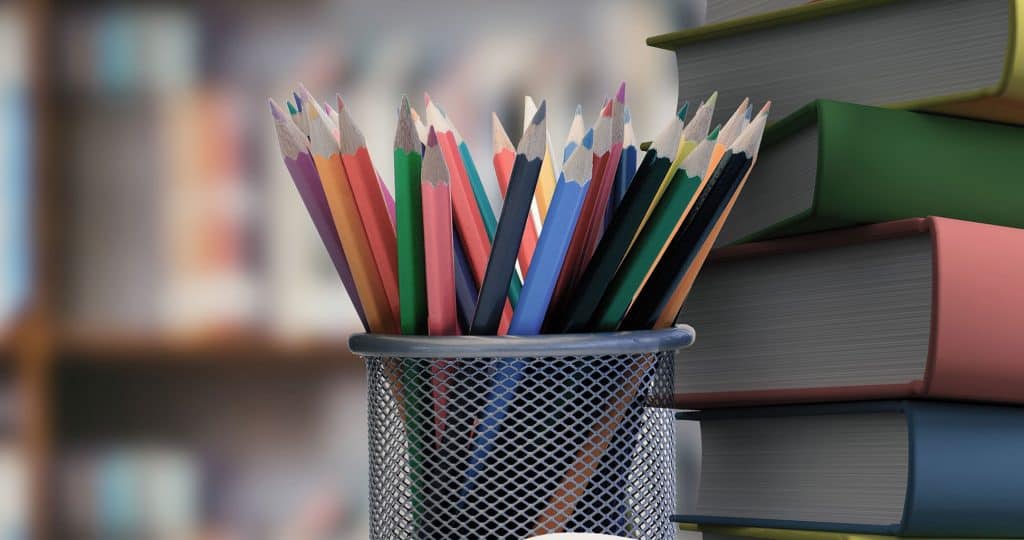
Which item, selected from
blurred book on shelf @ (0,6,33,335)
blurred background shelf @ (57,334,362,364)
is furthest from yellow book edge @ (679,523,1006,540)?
blurred book on shelf @ (0,6,33,335)

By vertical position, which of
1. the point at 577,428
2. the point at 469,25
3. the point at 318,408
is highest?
the point at 469,25

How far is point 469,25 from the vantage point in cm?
104

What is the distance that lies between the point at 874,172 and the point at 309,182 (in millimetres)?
190

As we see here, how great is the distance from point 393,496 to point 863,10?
9.6 inches

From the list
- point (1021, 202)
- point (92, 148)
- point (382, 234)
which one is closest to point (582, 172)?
point (382, 234)

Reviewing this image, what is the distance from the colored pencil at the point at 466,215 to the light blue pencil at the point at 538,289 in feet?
0.09

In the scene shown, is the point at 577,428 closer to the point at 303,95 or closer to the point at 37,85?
the point at 303,95

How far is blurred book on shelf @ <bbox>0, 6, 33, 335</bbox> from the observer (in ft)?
3.11

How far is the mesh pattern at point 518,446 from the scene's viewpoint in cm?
34

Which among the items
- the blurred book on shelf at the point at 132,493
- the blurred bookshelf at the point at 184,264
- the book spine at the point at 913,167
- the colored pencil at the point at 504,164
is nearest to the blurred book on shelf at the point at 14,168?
the blurred bookshelf at the point at 184,264

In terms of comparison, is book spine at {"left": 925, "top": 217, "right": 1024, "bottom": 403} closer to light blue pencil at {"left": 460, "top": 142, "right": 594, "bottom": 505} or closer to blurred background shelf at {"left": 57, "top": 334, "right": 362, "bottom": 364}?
light blue pencil at {"left": 460, "top": 142, "right": 594, "bottom": 505}

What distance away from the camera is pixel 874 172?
368 millimetres

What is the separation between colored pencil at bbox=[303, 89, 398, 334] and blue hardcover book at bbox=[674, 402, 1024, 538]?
0.15m

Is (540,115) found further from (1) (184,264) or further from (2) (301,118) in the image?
(1) (184,264)
